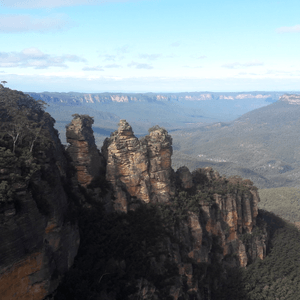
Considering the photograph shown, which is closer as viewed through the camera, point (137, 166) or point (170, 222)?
point (170, 222)

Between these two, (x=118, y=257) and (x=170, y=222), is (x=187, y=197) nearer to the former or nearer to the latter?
(x=170, y=222)

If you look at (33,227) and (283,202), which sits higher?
(33,227)

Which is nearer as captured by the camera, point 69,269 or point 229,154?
point 69,269

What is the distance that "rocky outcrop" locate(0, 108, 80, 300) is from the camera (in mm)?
18125

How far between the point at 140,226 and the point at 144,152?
26.5 feet

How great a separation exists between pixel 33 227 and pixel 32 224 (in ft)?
Answer: 0.76

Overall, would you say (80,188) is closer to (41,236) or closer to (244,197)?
(41,236)

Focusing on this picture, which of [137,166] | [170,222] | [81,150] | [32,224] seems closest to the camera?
[32,224]

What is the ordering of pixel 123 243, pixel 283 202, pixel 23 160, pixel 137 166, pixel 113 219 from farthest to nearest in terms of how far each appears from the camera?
pixel 283 202 → pixel 137 166 → pixel 113 219 → pixel 123 243 → pixel 23 160

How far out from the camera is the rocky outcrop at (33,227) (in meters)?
18.1

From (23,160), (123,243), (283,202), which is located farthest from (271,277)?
(283,202)

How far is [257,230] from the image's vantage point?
40.5 metres

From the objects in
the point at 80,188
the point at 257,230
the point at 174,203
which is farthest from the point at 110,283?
the point at 257,230

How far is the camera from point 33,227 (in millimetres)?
19688
